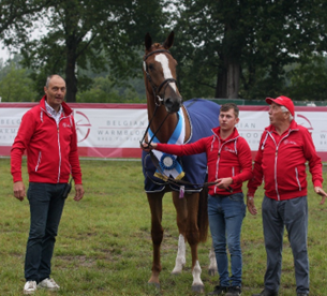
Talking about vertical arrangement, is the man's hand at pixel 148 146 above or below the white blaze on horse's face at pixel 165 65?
below

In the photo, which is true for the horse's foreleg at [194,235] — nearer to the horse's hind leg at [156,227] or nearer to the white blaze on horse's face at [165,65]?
the horse's hind leg at [156,227]

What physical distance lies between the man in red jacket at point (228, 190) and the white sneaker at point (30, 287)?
170cm

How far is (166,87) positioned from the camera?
452 cm

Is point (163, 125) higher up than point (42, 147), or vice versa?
point (163, 125)

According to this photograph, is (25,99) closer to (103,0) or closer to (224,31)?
(103,0)

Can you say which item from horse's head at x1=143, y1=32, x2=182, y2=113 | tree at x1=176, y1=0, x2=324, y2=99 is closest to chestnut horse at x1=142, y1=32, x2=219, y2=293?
horse's head at x1=143, y1=32, x2=182, y2=113

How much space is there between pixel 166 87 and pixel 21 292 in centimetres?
231

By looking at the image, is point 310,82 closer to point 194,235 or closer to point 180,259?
point 180,259

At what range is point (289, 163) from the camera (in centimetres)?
425

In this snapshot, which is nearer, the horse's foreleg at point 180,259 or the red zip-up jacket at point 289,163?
the red zip-up jacket at point 289,163

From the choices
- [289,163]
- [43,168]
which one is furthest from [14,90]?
[289,163]

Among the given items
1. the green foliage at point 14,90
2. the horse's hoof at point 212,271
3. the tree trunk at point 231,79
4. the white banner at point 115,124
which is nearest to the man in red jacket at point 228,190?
the horse's hoof at point 212,271

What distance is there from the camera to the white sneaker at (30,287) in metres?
4.52

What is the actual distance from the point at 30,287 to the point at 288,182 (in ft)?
8.21
